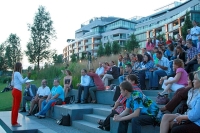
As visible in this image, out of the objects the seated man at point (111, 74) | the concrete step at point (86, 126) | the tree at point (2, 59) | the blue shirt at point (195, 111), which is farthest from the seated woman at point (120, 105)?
the tree at point (2, 59)

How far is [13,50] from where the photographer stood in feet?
164

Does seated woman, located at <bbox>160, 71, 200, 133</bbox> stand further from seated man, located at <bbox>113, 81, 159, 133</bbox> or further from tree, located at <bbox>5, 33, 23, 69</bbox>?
tree, located at <bbox>5, 33, 23, 69</bbox>

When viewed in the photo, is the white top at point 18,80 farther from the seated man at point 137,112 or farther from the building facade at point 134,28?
the building facade at point 134,28

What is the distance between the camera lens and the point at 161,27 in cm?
6694

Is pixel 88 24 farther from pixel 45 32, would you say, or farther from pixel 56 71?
pixel 56 71

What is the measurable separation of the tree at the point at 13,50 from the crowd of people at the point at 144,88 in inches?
1495

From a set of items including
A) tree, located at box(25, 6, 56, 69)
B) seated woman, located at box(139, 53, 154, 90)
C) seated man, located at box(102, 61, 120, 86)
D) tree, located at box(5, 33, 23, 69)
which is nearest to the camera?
seated woman, located at box(139, 53, 154, 90)

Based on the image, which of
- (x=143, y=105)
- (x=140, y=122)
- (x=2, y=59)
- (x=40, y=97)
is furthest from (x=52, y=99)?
(x=2, y=59)

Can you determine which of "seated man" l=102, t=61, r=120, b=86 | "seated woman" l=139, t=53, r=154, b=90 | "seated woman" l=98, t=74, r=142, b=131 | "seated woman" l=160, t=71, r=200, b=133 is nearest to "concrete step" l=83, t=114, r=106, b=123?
"seated woman" l=98, t=74, r=142, b=131

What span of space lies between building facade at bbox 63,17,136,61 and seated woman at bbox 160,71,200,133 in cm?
7100

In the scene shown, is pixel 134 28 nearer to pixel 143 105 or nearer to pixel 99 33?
pixel 99 33

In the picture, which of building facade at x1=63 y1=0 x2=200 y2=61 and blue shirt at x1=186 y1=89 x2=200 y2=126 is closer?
blue shirt at x1=186 y1=89 x2=200 y2=126

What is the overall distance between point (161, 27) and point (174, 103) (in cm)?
6365

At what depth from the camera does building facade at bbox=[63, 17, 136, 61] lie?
279 ft
